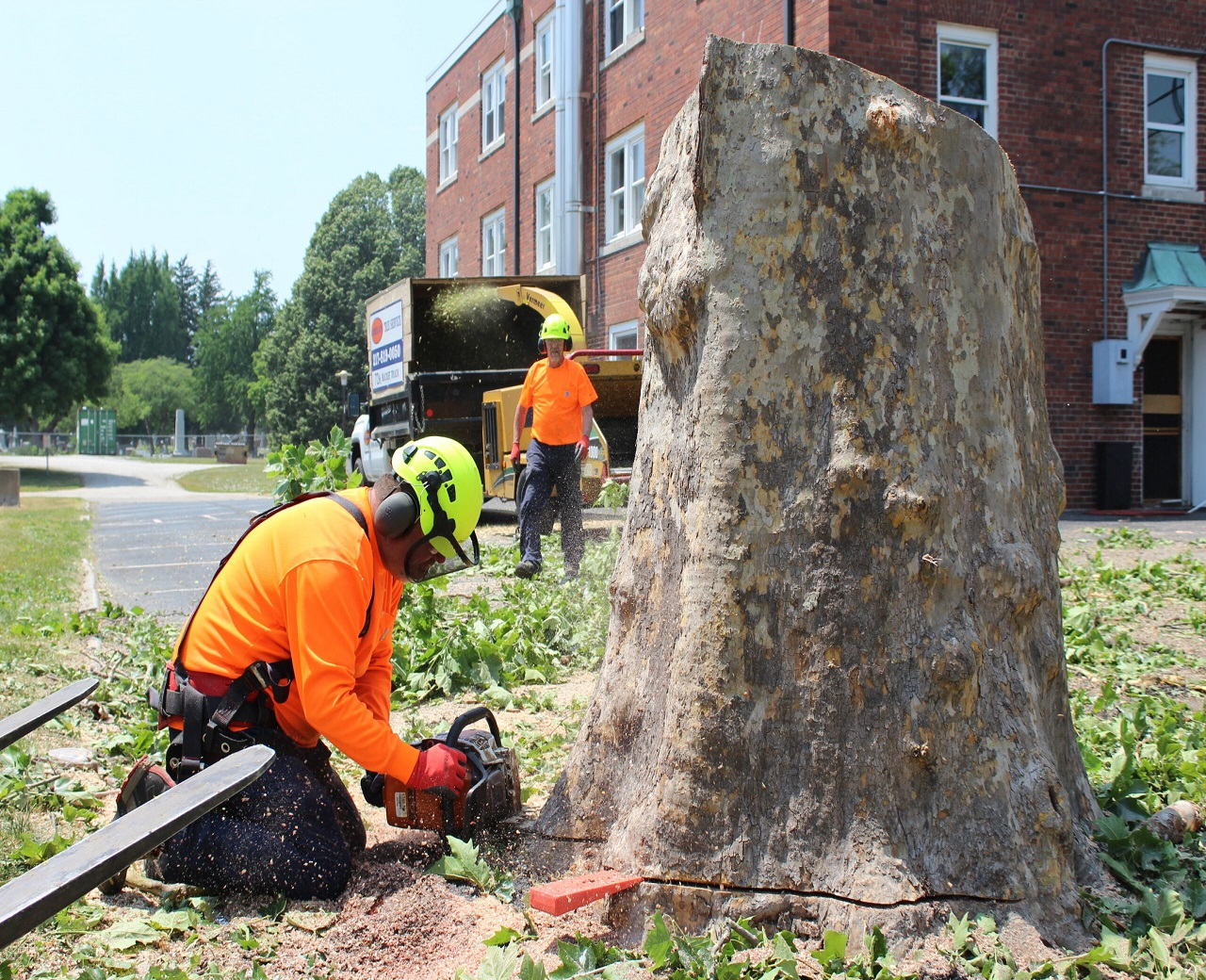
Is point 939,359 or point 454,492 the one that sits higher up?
point 939,359

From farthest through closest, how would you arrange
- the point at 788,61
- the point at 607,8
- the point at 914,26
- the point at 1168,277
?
the point at 607,8
the point at 1168,277
the point at 914,26
the point at 788,61

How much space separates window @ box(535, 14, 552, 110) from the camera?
21.4m

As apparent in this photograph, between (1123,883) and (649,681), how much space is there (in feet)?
4.63

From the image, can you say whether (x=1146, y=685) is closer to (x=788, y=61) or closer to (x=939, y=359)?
(x=939, y=359)

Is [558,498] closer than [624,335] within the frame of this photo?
Yes

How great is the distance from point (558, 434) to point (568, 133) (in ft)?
41.3

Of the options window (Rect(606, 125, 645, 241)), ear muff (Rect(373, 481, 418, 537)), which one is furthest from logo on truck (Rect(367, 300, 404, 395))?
ear muff (Rect(373, 481, 418, 537))

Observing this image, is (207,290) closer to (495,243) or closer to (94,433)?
(94,433)

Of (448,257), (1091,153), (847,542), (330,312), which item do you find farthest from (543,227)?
(330,312)

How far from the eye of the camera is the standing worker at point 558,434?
843 centimetres

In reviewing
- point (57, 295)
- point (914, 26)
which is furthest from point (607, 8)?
point (57, 295)

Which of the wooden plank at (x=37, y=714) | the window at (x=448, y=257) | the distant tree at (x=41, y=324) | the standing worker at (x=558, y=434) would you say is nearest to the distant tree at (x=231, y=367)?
the distant tree at (x=41, y=324)

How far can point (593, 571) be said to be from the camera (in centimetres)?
677

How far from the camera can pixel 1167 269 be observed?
14422 mm
